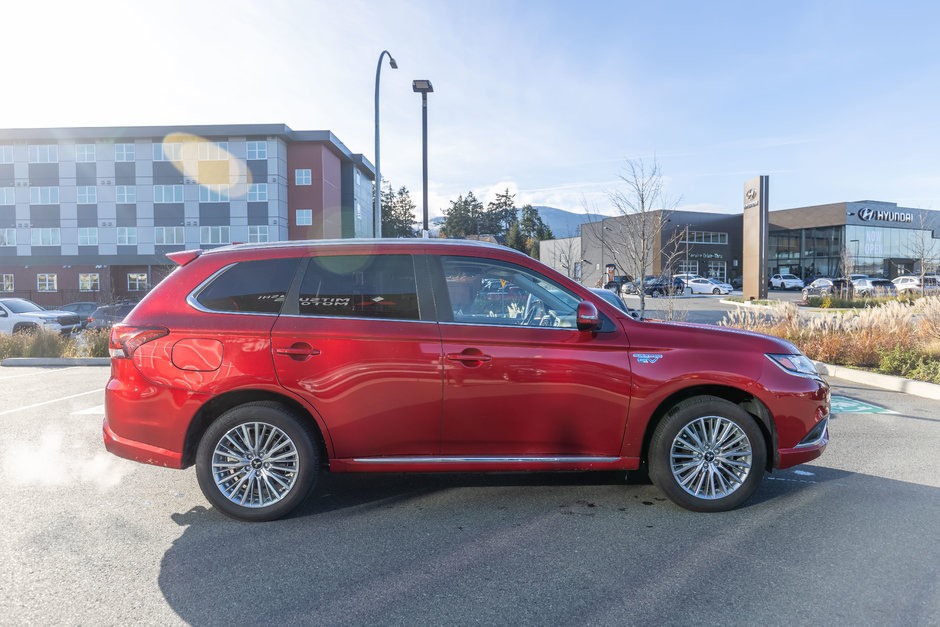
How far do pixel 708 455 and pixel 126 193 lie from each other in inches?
2112

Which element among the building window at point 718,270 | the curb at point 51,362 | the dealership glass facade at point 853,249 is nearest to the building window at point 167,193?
the curb at point 51,362

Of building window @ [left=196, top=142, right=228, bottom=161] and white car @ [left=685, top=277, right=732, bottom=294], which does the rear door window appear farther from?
white car @ [left=685, top=277, right=732, bottom=294]

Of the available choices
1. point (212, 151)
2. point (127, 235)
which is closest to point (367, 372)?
point (212, 151)

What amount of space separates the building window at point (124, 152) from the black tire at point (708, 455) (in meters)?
53.2

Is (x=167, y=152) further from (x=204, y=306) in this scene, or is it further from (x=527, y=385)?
(x=527, y=385)

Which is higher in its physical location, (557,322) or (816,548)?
(557,322)

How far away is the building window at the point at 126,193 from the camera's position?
48594 mm

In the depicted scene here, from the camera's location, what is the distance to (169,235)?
1919 inches

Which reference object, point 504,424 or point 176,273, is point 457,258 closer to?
point 504,424

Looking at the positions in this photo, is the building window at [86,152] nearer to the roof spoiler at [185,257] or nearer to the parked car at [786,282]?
the roof spoiler at [185,257]

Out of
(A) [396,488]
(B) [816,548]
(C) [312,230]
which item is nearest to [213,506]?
(A) [396,488]

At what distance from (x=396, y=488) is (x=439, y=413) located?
45.5 inches

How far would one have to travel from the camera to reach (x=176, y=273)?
4.46m

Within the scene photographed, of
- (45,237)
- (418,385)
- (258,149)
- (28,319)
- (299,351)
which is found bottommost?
(28,319)
